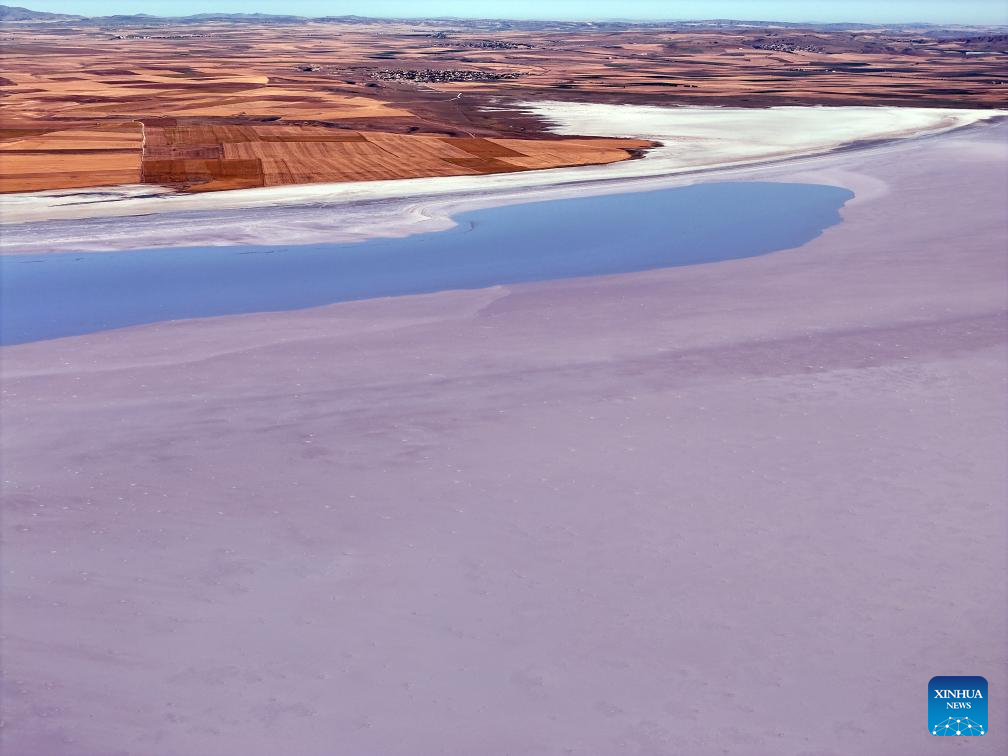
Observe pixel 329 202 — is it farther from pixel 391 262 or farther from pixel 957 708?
pixel 957 708

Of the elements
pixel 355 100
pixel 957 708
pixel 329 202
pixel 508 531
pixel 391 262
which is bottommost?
pixel 957 708

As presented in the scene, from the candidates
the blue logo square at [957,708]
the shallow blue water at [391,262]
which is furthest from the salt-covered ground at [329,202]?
the blue logo square at [957,708]

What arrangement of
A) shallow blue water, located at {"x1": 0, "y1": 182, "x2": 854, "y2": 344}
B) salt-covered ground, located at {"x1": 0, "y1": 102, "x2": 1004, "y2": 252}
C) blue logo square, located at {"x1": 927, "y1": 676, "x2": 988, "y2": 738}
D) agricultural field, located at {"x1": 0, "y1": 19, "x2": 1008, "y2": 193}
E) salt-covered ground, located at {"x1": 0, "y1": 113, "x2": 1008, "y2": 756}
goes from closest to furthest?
blue logo square, located at {"x1": 927, "y1": 676, "x2": 988, "y2": 738} → salt-covered ground, located at {"x1": 0, "y1": 113, "x2": 1008, "y2": 756} → shallow blue water, located at {"x1": 0, "y1": 182, "x2": 854, "y2": 344} → salt-covered ground, located at {"x1": 0, "y1": 102, "x2": 1004, "y2": 252} → agricultural field, located at {"x1": 0, "y1": 19, "x2": 1008, "y2": 193}

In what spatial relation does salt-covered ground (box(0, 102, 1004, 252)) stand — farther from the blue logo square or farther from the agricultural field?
the blue logo square

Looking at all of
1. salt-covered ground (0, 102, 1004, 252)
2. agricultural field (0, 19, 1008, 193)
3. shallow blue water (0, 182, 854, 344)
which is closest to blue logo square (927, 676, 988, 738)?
shallow blue water (0, 182, 854, 344)

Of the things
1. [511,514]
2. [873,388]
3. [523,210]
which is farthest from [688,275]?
[511,514]

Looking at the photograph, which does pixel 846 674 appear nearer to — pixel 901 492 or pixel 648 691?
pixel 648 691

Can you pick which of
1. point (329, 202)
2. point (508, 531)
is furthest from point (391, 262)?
point (508, 531)
